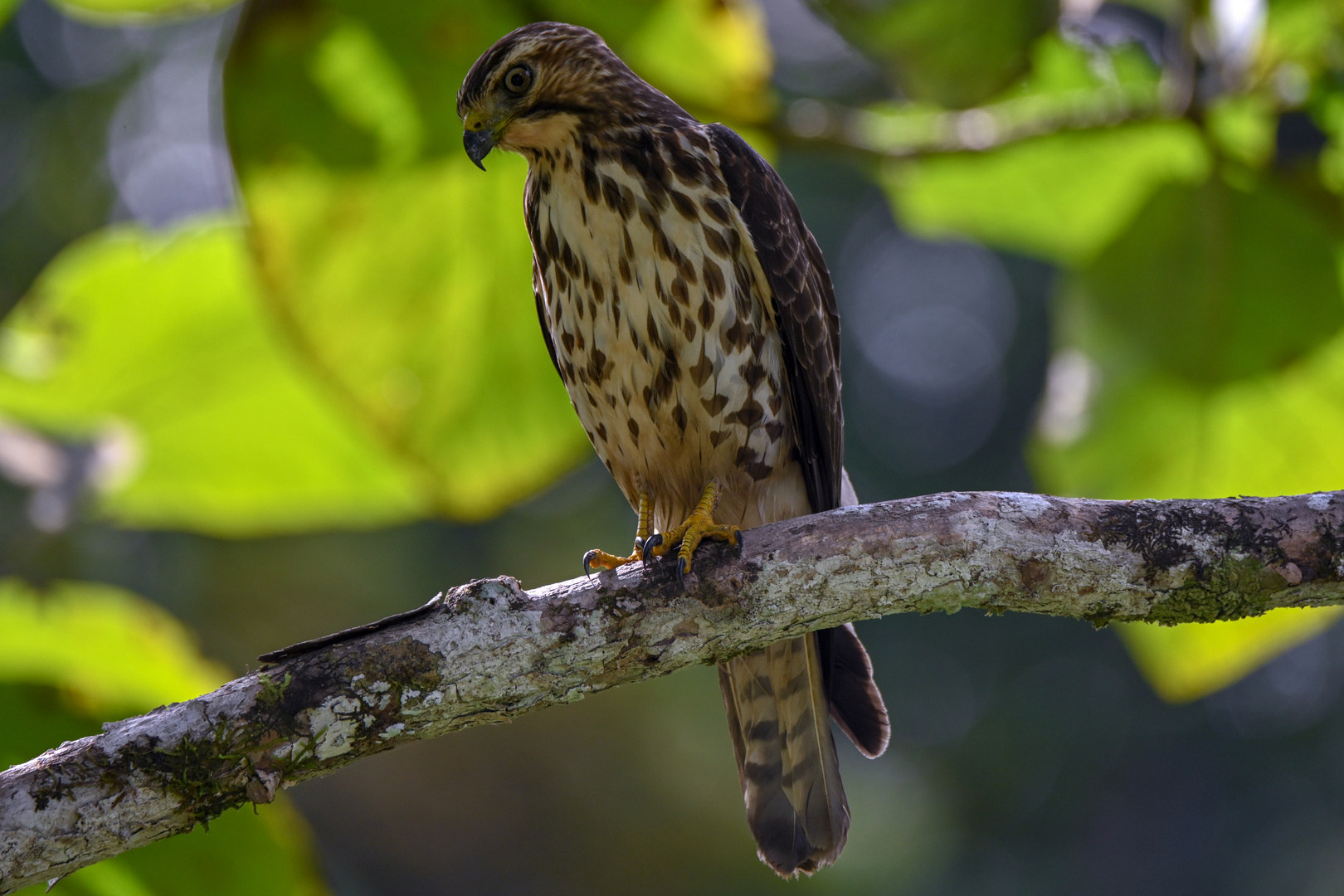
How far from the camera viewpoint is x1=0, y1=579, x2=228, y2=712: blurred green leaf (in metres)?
2.18

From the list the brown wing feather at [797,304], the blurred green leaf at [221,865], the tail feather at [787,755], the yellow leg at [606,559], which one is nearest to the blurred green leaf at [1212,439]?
the brown wing feather at [797,304]

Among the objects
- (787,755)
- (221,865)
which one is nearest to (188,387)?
(221,865)

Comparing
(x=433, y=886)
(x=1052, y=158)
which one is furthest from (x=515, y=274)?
(x=433, y=886)

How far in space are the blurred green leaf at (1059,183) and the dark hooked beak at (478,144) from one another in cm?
102

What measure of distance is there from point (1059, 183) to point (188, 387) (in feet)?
7.49

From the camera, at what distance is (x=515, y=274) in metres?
2.54

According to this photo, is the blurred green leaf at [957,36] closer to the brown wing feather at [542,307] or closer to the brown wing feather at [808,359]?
the brown wing feather at [808,359]

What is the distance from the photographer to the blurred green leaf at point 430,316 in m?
2.27

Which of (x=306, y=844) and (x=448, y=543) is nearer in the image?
(x=306, y=844)

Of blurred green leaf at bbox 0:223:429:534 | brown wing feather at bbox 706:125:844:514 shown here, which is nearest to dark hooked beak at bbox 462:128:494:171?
blurred green leaf at bbox 0:223:429:534

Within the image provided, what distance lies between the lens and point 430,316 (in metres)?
2.42

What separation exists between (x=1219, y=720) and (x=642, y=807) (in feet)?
31.9

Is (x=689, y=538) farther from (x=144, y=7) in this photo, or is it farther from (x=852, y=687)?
(x=144, y=7)

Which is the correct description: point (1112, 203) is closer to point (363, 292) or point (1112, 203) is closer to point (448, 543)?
point (363, 292)
